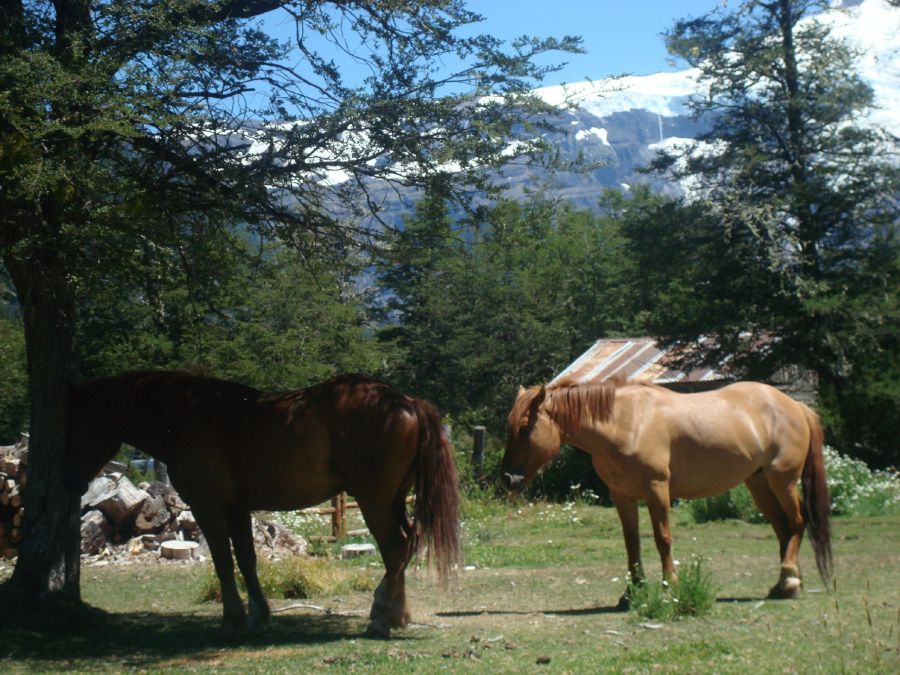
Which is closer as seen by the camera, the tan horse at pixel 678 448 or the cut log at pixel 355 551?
the tan horse at pixel 678 448

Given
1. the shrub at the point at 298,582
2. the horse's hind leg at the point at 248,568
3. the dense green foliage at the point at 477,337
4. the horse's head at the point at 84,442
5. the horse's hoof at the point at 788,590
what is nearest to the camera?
the horse's hind leg at the point at 248,568

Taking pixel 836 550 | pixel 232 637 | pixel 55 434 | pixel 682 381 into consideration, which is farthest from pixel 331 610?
pixel 682 381

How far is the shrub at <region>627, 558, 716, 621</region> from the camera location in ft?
25.6

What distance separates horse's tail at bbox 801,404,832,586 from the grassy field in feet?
1.12

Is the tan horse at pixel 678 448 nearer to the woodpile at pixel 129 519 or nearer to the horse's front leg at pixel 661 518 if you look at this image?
the horse's front leg at pixel 661 518

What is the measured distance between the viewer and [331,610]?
9188 millimetres

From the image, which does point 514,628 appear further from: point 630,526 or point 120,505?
point 120,505

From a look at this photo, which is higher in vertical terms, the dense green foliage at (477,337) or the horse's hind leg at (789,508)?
the dense green foliage at (477,337)

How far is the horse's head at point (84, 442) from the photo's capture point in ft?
27.1

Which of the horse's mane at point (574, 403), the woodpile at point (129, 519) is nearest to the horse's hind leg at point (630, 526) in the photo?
the horse's mane at point (574, 403)

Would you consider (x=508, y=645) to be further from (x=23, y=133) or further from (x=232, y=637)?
(x=23, y=133)

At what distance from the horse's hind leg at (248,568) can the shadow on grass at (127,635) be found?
0.14 meters

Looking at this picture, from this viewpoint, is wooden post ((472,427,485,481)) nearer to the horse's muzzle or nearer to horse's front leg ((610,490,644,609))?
horse's front leg ((610,490,644,609))

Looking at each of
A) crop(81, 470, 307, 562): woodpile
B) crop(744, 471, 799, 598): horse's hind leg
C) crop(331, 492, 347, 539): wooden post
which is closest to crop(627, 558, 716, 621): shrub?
crop(744, 471, 799, 598): horse's hind leg
